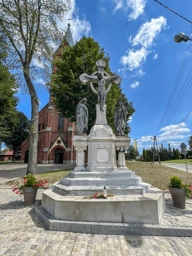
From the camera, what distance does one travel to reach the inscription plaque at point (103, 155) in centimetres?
532

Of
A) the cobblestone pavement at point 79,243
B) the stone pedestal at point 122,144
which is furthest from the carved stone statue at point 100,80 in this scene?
the cobblestone pavement at point 79,243

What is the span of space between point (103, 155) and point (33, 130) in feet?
22.4

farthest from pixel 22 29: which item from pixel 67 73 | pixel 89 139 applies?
pixel 89 139

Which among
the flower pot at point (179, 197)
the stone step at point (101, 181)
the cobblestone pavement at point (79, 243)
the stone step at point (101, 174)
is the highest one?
the stone step at point (101, 174)

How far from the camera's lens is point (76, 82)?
13539mm

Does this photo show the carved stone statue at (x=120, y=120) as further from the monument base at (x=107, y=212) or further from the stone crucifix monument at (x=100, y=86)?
the monument base at (x=107, y=212)

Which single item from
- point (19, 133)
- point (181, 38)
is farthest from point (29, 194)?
point (19, 133)

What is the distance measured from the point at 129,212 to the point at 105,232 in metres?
0.67

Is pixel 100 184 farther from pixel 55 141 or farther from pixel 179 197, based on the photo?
pixel 55 141

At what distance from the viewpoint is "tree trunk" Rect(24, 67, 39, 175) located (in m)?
10.3

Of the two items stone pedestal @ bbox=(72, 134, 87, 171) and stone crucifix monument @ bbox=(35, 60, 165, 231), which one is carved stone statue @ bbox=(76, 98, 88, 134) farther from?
stone pedestal @ bbox=(72, 134, 87, 171)

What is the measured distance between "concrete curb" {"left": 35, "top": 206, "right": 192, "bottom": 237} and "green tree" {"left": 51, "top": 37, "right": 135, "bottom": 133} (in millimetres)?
10679

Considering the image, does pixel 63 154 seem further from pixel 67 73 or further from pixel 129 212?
pixel 129 212

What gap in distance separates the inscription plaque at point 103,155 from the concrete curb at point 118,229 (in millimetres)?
2186
